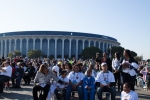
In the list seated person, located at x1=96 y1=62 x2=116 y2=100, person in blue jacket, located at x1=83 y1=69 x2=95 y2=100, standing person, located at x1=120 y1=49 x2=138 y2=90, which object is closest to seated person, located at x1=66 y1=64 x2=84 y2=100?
person in blue jacket, located at x1=83 y1=69 x2=95 y2=100

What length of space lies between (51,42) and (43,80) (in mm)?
81852

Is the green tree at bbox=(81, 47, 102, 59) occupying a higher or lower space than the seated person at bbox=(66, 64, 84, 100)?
lower

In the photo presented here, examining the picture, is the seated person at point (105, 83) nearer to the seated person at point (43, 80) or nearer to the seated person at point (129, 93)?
the seated person at point (129, 93)

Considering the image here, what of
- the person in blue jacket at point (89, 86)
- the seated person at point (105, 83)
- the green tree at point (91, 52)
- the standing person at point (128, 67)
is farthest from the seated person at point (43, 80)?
the green tree at point (91, 52)

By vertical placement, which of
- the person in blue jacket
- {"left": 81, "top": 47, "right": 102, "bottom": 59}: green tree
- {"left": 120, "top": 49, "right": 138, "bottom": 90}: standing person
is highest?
{"left": 120, "top": 49, "right": 138, "bottom": 90}: standing person

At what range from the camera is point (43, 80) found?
22.3ft

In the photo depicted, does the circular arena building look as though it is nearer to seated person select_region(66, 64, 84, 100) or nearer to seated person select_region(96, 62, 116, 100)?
seated person select_region(66, 64, 84, 100)

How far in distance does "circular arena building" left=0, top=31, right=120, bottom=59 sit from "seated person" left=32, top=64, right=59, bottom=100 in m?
79.1

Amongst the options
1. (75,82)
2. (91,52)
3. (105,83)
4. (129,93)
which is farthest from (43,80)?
(91,52)

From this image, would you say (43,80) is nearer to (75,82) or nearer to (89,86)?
(75,82)

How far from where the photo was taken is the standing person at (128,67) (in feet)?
25.1

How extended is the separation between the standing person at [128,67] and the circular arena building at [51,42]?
256ft

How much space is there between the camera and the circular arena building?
86000 millimetres

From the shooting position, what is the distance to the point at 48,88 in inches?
267
